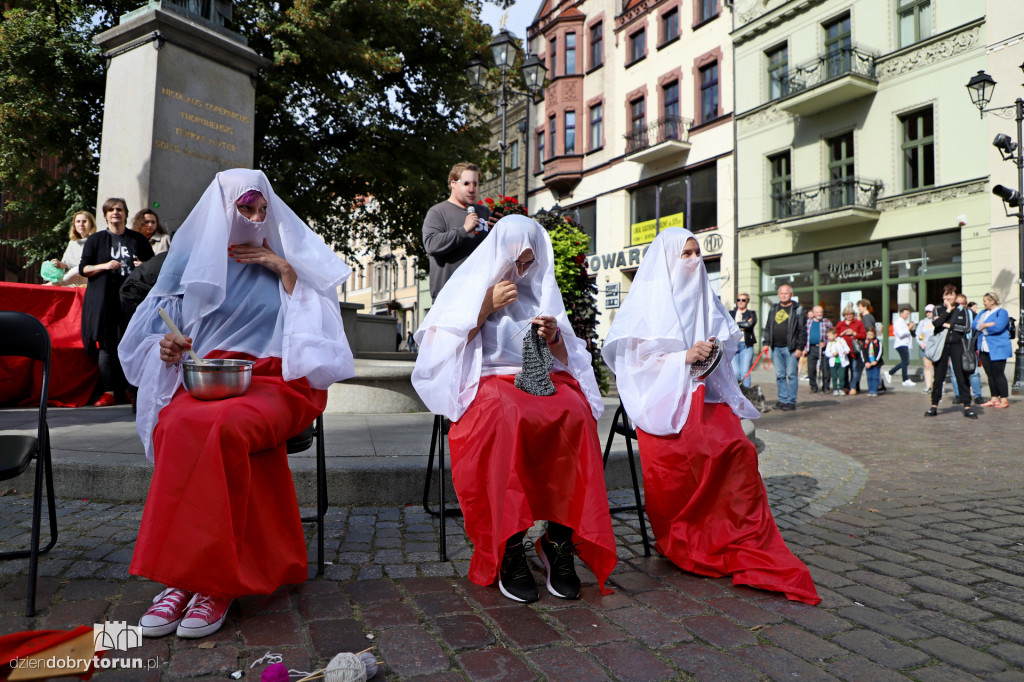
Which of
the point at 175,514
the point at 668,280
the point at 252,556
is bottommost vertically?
the point at 252,556

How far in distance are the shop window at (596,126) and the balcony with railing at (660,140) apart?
2.14 metres

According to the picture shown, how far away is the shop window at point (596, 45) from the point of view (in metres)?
30.3

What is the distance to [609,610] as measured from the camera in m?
2.84

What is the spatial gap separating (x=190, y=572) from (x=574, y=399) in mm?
1741

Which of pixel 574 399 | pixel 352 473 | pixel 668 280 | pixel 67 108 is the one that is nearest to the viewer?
pixel 574 399

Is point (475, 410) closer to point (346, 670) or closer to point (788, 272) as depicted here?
point (346, 670)

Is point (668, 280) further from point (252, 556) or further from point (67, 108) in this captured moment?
point (67, 108)

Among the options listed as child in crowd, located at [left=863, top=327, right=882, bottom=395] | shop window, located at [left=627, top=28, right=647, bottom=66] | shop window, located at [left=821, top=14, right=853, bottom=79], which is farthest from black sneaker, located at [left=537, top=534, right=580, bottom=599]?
shop window, located at [left=627, top=28, right=647, bottom=66]

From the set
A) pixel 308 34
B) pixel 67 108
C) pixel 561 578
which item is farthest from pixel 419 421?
pixel 67 108

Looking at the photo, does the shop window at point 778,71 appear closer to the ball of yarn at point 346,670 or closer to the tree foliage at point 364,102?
the tree foliage at point 364,102

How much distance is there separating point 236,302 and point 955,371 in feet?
34.5

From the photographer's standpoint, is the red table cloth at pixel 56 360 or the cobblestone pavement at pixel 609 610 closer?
the cobblestone pavement at pixel 609 610

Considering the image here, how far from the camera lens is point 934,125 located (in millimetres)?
18500

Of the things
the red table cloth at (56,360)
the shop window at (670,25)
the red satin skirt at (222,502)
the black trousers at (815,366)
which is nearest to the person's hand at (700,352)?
the red satin skirt at (222,502)
